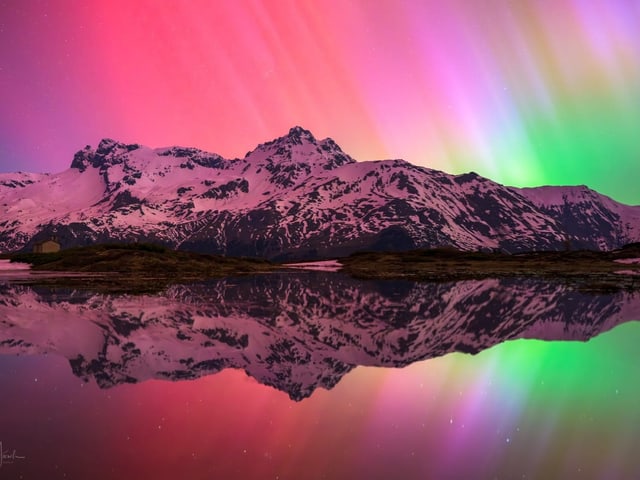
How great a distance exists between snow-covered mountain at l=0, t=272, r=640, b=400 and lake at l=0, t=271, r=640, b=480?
26cm

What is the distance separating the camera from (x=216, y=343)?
123ft

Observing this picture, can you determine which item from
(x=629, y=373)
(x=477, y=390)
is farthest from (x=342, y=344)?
(x=629, y=373)

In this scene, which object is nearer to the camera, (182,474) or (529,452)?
(182,474)

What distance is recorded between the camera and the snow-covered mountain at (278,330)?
30.4 m

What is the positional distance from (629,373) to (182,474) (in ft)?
80.6

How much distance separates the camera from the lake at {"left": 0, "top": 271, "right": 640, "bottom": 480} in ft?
52.2

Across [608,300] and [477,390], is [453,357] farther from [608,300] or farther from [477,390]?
[608,300]
